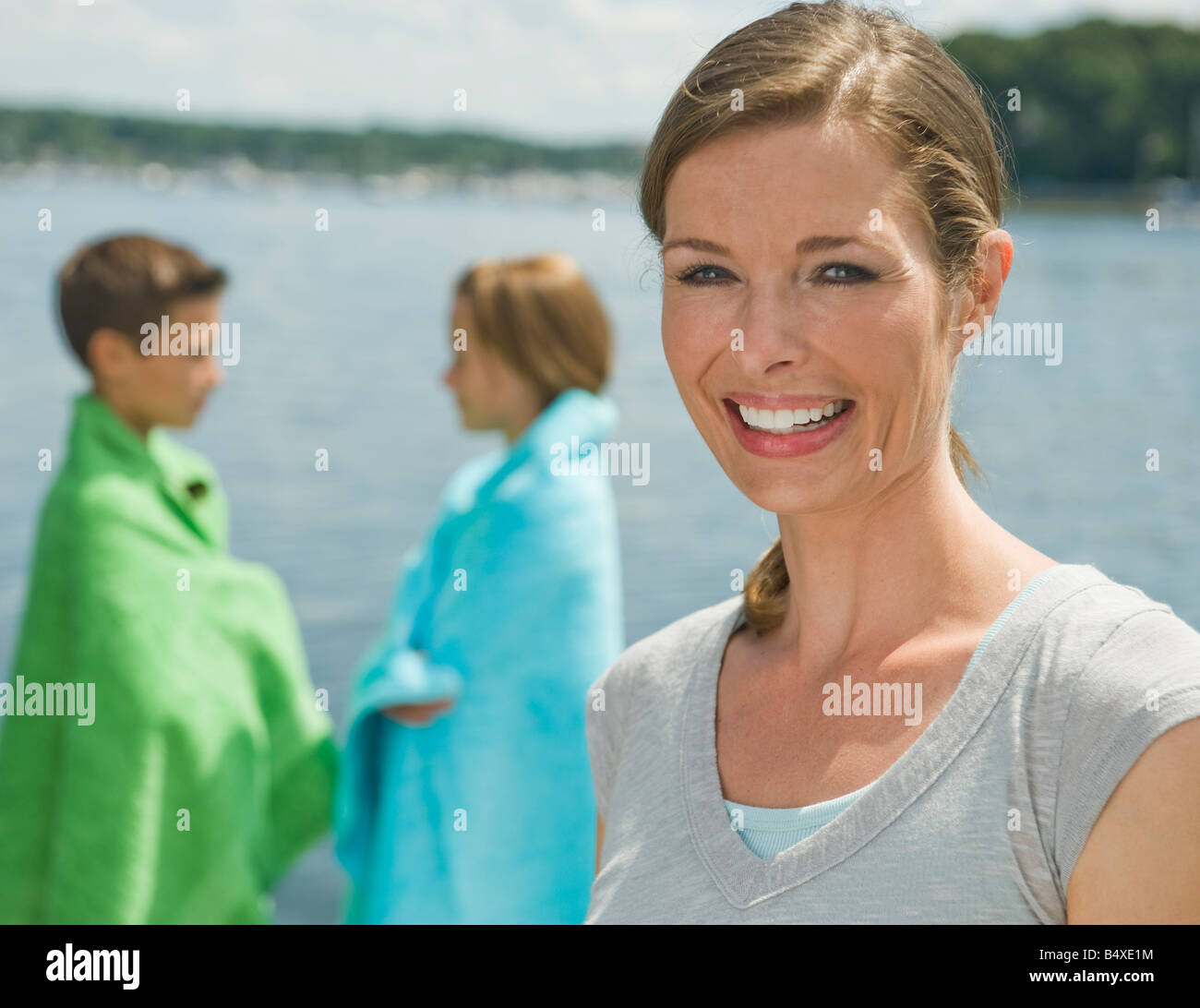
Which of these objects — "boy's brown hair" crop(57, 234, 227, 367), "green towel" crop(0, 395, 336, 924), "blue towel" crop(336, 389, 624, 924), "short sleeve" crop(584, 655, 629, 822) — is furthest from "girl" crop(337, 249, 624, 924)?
"short sleeve" crop(584, 655, 629, 822)

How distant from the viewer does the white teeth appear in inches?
58.1

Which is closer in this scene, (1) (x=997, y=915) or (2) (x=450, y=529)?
(1) (x=997, y=915)

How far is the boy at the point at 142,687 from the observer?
3604mm

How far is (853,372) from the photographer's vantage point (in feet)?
4.72

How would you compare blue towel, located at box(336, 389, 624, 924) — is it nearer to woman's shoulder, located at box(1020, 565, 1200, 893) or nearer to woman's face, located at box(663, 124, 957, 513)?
woman's face, located at box(663, 124, 957, 513)

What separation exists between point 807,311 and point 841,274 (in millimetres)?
51

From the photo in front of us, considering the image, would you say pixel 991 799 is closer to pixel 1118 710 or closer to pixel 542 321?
pixel 1118 710

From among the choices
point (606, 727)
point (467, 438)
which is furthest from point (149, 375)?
point (467, 438)

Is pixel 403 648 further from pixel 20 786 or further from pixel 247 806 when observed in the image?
pixel 20 786

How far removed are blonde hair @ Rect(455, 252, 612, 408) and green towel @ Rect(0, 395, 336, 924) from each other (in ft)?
3.28

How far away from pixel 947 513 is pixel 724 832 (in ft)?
1.42
